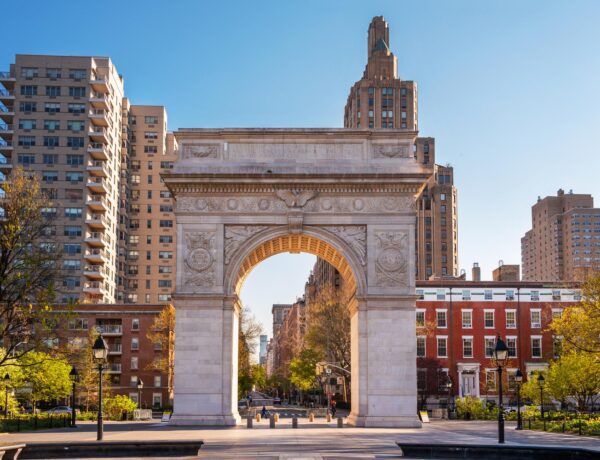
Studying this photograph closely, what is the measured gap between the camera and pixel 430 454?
82.2 feet

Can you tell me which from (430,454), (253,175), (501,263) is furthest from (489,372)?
(430,454)

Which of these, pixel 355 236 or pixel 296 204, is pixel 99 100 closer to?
pixel 296 204

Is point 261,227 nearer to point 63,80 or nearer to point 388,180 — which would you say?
point 388,180

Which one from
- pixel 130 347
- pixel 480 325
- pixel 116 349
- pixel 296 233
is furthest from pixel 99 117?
pixel 296 233

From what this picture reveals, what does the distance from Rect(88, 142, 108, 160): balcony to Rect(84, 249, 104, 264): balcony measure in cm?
1121

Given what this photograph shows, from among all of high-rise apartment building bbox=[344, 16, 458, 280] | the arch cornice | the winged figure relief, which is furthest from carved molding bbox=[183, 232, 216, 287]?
high-rise apartment building bbox=[344, 16, 458, 280]

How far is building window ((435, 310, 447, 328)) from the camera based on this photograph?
238 feet

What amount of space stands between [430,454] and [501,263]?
74.6 metres

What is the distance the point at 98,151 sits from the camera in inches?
3615

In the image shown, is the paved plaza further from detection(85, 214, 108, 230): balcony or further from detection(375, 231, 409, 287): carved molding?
detection(85, 214, 108, 230): balcony

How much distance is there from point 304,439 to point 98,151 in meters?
66.8

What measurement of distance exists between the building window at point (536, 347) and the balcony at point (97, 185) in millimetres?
50801

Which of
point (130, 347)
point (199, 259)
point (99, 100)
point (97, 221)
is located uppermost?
point (99, 100)

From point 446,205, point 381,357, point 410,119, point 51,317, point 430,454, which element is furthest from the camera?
point 446,205
